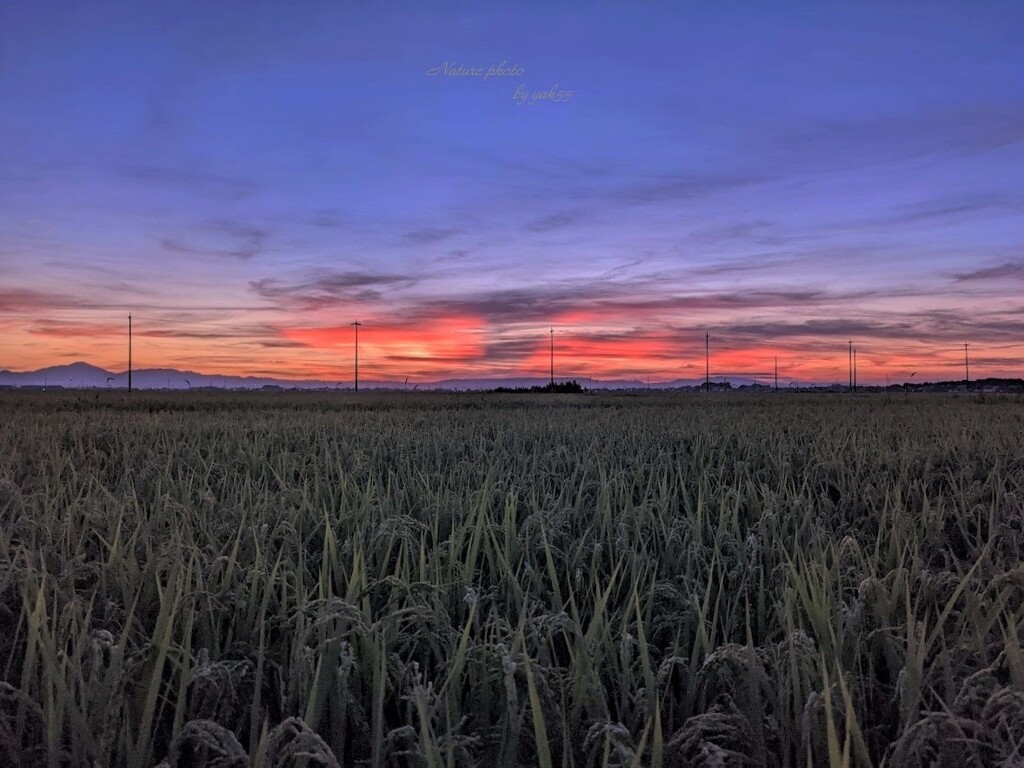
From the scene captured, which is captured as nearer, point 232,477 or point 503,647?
point 503,647

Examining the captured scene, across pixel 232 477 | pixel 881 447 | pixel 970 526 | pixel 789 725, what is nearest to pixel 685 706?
pixel 789 725

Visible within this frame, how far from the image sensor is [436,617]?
261 cm

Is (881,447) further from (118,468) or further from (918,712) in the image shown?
(118,468)

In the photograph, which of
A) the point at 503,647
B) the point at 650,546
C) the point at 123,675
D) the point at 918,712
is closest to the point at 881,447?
the point at 650,546

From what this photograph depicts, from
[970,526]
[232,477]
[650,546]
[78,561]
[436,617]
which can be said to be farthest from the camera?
Result: [232,477]

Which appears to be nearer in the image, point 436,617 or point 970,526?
point 436,617

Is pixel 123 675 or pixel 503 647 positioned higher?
pixel 503 647

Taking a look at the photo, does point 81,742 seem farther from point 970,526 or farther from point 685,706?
point 970,526

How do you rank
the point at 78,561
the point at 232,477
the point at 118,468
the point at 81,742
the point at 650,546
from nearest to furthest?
the point at 81,742 < the point at 78,561 < the point at 650,546 < the point at 232,477 < the point at 118,468

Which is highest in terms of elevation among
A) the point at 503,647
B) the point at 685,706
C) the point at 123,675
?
the point at 503,647

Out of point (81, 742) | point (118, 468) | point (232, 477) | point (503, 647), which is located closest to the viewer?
point (81, 742)

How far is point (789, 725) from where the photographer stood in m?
2.06

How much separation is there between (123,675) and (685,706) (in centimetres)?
178

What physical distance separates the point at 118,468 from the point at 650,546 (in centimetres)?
642
